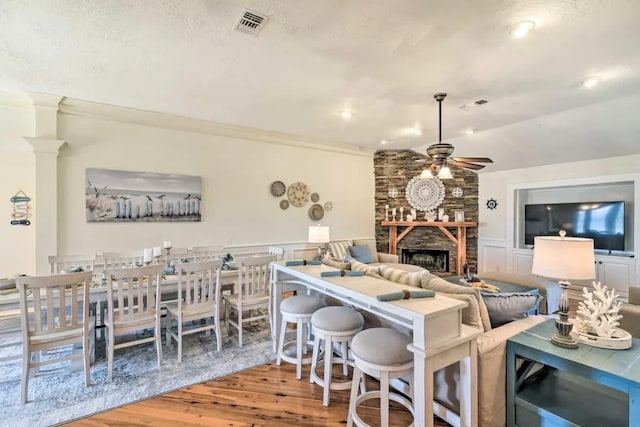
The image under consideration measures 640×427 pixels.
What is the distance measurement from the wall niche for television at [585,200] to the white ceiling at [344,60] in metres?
0.80

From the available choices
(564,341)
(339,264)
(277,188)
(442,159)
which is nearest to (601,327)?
(564,341)

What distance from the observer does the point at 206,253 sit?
179 inches

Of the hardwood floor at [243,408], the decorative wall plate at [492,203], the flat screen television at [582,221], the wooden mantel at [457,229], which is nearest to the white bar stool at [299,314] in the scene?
the hardwood floor at [243,408]

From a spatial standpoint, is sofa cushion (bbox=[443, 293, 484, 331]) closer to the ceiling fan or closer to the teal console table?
the teal console table

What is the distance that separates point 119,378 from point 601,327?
364 centimetres

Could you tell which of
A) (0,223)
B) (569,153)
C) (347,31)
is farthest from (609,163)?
(0,223)

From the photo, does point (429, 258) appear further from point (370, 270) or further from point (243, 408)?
point (243, 408)

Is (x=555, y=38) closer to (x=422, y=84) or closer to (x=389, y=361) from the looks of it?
(x=422, y=84)

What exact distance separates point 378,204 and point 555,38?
4.85m

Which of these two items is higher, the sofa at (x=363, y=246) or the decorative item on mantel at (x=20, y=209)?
the decorative item on mantel at (x=20, y=209)

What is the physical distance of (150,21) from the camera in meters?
2.27

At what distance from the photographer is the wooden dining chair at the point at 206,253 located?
14.4 feet

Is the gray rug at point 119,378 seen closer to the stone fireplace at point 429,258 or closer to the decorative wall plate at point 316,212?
the decorative wall plate at point 316,212

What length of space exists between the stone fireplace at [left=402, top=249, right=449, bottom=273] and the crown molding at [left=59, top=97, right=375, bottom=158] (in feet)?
9.41
